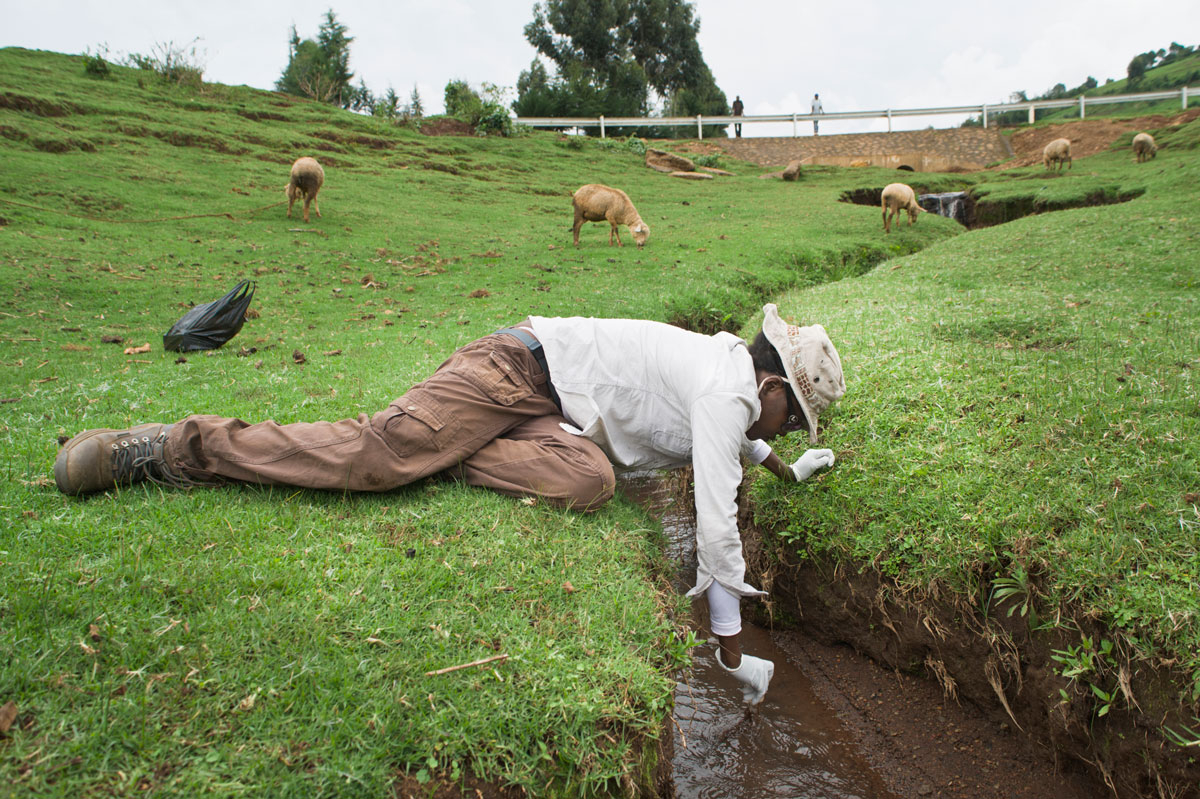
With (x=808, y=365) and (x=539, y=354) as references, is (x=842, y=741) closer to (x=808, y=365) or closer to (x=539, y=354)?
(x=808, y=365)

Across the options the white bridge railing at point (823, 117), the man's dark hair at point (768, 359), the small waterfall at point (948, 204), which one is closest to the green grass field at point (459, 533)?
the man's dark hair at point (768, 359)

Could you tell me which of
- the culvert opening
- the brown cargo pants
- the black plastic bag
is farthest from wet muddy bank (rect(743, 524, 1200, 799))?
the culvert opening

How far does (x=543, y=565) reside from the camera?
321cm

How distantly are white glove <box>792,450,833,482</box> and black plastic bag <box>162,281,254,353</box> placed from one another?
6.06 meters

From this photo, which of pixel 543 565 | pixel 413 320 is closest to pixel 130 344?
pixel 413 320

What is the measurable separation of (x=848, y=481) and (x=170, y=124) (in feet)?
75.0

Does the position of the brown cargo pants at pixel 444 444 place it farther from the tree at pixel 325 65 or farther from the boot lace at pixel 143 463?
the tree at pixel 325 65

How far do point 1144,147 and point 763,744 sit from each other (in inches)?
1114

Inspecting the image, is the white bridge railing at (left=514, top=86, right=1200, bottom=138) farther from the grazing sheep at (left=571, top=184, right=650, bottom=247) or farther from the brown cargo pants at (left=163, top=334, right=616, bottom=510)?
the brown cargo pants at (left=163, top=334, right=616, bottom=510)

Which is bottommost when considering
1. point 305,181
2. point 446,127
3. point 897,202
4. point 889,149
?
point 897,202

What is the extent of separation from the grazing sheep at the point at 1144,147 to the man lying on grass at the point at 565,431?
2732 cm

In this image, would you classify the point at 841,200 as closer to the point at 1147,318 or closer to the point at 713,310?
the point at 713,310

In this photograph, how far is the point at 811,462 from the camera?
14.0 ft

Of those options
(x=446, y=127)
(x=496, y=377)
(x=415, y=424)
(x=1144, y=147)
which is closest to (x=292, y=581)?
(x=415, y=424)
